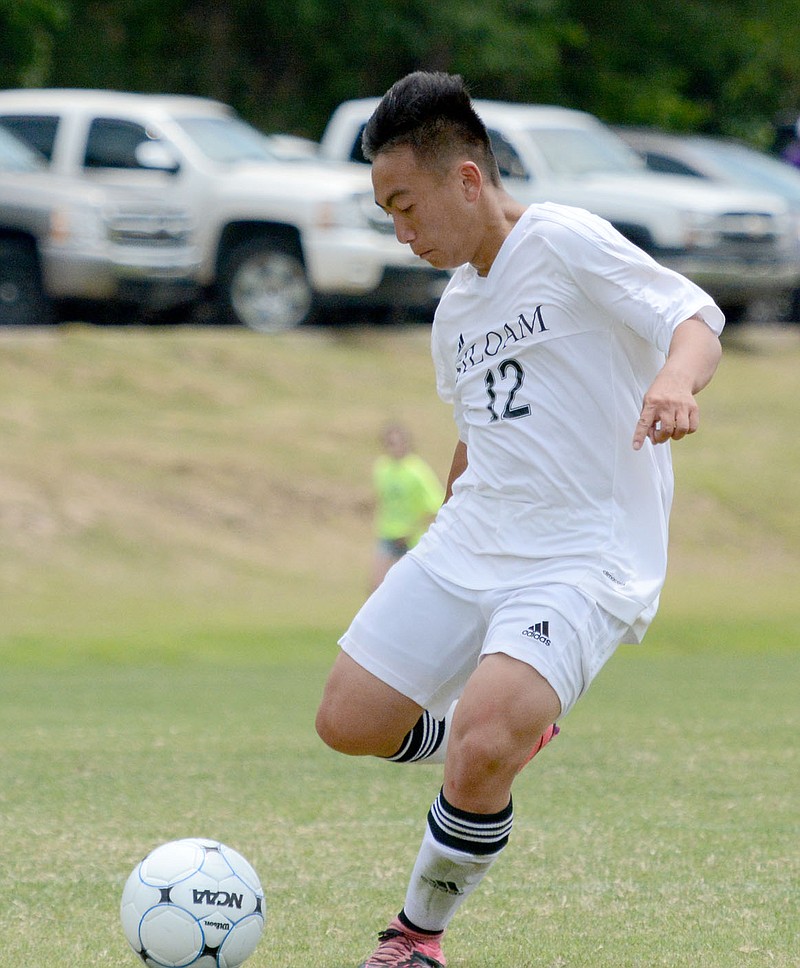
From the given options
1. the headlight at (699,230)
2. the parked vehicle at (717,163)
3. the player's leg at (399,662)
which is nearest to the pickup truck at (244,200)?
the headlight at (699,230)

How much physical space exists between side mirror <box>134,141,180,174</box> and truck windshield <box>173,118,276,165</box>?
1.42ft

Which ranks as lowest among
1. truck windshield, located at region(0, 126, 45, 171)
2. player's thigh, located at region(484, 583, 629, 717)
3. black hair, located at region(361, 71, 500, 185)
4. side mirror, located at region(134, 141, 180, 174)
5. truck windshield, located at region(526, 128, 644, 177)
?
truck windshield, located at region(0, 126, 45, 171)

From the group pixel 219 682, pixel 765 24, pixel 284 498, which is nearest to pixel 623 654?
pixel 219 682

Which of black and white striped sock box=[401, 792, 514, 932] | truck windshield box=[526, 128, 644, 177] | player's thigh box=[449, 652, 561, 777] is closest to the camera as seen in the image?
player's thigh box=[449, 652, 561, 777]

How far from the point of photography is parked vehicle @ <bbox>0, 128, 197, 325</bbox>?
18453mm

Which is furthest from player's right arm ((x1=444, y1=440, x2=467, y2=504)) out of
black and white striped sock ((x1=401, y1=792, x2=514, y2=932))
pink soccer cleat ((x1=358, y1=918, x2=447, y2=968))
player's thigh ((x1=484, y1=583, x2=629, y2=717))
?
pink soccer cleat ((x1=358, y1=918, x2=447, y2=968))

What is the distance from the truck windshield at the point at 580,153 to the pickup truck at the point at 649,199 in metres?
0.01

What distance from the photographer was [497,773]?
430 cm

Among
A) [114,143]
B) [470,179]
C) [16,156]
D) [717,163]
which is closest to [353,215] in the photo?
[114,143]

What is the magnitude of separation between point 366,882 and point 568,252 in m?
2.14

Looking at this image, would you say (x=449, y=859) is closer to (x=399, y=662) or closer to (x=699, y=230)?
(x=399, y=662)

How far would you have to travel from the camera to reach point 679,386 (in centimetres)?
412

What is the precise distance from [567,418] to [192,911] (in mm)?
1618

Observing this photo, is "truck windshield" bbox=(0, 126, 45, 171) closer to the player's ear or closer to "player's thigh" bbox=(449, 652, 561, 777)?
the player's ear
